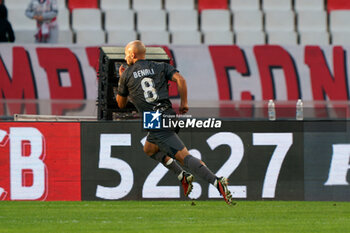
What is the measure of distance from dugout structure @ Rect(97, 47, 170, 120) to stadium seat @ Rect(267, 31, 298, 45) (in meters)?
7.28

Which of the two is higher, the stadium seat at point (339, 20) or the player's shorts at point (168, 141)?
the stadium seat at point (339, 20)

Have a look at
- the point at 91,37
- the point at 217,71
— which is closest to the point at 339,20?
the point at 217,71

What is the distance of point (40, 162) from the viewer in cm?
1166

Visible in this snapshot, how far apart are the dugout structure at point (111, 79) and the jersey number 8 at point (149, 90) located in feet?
7.83

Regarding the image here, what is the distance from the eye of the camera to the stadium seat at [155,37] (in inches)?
708

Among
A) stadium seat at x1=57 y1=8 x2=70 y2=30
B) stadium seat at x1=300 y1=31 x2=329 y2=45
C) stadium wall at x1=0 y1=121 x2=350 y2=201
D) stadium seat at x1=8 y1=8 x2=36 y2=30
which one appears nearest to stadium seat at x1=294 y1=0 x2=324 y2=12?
stadium seat at x1=300 y1=31 x2=329 y2=45

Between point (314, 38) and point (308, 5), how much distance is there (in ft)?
3.69

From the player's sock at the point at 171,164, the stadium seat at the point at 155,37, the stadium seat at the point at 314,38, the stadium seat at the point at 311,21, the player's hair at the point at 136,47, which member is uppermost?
the player's hair at the point at 136,47

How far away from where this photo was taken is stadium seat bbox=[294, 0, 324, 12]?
1964cm

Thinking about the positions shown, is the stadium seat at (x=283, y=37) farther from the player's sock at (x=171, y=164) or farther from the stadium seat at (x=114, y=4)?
the player's sock at (x=171, y=164)

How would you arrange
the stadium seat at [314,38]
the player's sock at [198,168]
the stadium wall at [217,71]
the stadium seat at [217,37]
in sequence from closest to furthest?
the player's sock at [198,168] → the stadium wall at [217,71] → the stadium seat at [217,37] → the stadium seat at [314,38]

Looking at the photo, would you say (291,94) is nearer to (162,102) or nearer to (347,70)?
(347,70)

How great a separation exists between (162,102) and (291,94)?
7.30m

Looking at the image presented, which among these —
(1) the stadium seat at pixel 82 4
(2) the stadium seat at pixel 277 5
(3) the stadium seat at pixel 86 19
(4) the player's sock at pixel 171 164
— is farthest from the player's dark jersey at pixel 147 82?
(2) the stadium seat at pixel 277 5
